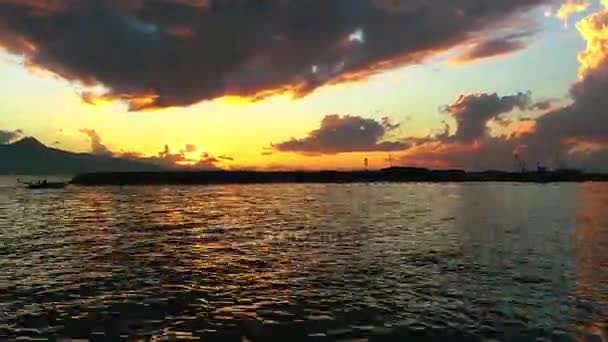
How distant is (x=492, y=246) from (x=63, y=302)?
2858 centimetres

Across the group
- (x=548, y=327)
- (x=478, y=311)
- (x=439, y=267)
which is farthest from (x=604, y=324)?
(x=439, y=267)

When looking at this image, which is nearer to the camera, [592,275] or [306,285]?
[306,285]

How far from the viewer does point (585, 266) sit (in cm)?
2948

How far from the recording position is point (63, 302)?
70.0 ft

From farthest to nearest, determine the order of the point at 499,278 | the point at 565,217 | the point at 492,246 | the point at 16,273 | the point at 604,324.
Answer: the point at 565,217 → the point at 492,246 → the point at 16,273 → the point at 499,278 → the point at 604,324

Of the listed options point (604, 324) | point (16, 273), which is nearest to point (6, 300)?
point (16, 273)

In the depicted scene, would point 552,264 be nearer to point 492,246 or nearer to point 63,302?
point 492,246

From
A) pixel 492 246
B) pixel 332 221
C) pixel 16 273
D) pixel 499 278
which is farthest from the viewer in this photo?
pixel 332 221

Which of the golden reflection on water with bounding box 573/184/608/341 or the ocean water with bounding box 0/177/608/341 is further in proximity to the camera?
the golden reflection on water with bounding box 573/184/608/341

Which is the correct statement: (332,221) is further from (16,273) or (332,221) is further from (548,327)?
(548,327)

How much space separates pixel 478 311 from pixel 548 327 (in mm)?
2624

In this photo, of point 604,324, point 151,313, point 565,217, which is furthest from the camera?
point 565,217

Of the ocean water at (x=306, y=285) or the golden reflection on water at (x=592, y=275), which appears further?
the golden reflection on water at (x=592, y=275)

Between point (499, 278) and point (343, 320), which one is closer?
point (343, 320)
